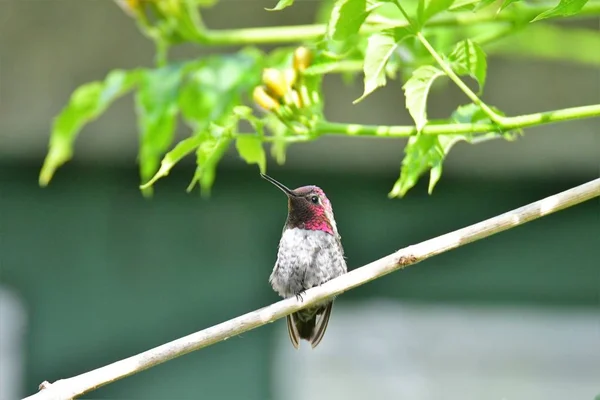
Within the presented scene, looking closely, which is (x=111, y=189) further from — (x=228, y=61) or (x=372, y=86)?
(x=372, y=86)

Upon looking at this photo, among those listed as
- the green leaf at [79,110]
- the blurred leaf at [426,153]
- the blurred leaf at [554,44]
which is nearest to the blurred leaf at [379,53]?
the blurred leaf at [426,153]

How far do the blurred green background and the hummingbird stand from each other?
2.16 meters

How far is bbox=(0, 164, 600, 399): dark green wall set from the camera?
469 cm

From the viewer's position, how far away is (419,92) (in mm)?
1482

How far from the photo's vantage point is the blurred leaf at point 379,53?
1.49 m

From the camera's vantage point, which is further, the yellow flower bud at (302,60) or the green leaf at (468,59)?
the yellow flower bud at (302,60)

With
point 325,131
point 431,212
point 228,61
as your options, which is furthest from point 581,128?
point 325,131

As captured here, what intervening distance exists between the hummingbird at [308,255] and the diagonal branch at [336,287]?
0.72 meters

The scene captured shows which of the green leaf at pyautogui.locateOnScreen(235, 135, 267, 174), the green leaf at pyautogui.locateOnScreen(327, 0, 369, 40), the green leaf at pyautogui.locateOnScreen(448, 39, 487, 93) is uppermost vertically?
the green leaf at pyautogui.locateOnScreen(327, 0, 369, 40)

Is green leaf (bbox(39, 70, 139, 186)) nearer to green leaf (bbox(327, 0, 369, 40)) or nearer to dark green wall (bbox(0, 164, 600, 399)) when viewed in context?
green leaf (bbox(327, 0, 369, 40))

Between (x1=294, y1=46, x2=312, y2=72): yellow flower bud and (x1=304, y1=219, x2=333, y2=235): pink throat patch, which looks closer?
(x1=294, y1=46, x2=312, y2=72): yellow flower bud


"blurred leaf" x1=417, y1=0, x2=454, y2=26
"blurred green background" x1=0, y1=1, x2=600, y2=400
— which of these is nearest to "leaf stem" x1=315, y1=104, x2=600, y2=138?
"blurred leaf" x1=417, y1=0, x2=454, y2=26

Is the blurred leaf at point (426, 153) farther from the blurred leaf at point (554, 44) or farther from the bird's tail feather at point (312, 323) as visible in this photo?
the blurred leaf at point (554, 44)

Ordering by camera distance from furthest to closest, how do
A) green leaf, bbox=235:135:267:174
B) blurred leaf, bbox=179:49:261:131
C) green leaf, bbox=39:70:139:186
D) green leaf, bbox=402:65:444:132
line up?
green leaf, bbox=39:70:139:186 < blurred leaf, bbox=179:49:261:131 < green leaf, bbox=235:135:267:174 < green leaf, bbox=402:65:444:132
